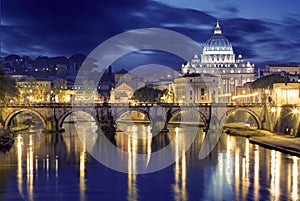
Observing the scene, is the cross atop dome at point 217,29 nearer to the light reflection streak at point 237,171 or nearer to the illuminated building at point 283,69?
the illuminated building at point 283,69

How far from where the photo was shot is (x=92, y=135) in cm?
6184

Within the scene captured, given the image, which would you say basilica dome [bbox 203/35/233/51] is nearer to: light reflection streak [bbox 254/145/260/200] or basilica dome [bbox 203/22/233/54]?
basilica dome [bbox 203/22/233/54]

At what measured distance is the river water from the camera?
30.4 meters

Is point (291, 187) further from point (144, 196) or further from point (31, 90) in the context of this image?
point (31, 90)

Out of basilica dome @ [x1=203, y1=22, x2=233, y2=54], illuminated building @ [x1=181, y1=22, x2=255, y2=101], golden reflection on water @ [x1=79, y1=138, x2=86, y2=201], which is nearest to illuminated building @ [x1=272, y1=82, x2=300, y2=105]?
golden reflection on water @ [x1=79, y1=138, x2=86, y2=201]

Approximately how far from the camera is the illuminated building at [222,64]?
155m

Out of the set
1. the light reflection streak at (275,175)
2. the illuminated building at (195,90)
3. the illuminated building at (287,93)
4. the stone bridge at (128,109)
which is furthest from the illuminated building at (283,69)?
the light reflection streak at (275,175)

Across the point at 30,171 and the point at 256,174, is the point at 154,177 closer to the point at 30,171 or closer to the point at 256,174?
the point at 256,174

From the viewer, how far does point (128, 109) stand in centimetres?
6956

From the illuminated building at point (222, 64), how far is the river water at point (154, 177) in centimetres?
10531

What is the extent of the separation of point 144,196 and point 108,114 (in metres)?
39.7

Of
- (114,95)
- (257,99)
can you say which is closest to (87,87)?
(114,95)

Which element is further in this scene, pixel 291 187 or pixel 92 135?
pixel 92 135

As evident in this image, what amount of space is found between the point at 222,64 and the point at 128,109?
98706 mm
